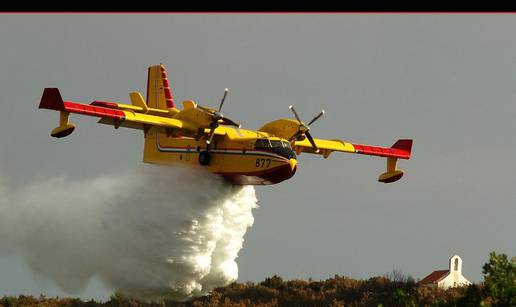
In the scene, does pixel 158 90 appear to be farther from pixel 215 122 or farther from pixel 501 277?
pixel 501 277

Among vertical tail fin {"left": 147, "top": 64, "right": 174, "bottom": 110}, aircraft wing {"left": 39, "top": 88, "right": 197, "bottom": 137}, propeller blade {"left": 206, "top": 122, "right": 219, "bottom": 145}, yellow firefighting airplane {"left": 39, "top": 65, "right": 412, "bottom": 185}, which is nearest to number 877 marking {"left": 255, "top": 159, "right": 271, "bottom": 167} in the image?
yellow firefighting airplane {"left": 39, "top": 65, "right": 412, "bottom": 185}

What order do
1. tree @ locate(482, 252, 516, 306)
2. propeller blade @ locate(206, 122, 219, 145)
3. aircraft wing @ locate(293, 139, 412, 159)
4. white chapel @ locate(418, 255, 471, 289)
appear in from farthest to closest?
white chapel @ locate(418, 255, 471, 289), aircraft wing @ locate(293, 139, 412, 159), propeller blade @ locate(206, 122, 219, 145), tree @ locate(482, 252, 516, 306)

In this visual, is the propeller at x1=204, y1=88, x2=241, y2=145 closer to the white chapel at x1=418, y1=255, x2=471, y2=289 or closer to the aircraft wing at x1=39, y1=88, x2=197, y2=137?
the aircraft wing at x1=39, y1=88, x2=197, y2=137

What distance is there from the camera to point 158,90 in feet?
155

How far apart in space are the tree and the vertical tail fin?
98.6 ft

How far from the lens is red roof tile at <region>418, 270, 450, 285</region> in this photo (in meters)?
63.1

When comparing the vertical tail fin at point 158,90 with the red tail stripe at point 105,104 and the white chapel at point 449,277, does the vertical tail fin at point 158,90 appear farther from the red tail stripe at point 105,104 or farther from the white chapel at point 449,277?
the white chapel at point 449,277

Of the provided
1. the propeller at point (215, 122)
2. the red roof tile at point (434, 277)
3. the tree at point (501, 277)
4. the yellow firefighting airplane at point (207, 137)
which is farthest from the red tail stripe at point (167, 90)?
the tree at point (501, 277)

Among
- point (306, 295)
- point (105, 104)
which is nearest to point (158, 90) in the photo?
point (105, 104)

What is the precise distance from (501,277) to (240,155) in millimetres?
18774

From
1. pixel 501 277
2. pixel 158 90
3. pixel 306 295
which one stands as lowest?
pixel 501 277

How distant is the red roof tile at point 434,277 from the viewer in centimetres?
6314
